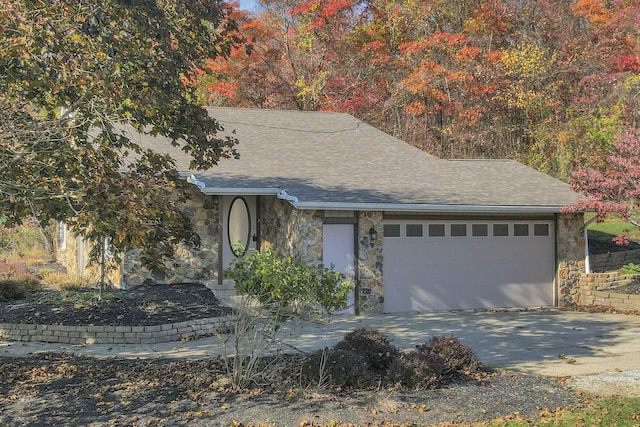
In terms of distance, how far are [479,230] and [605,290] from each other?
10.9ft

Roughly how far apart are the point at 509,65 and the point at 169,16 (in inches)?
793

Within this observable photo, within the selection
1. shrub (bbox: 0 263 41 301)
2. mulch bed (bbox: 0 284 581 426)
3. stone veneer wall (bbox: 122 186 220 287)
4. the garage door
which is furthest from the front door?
mulch bed (bbox: 0 284 581 426)

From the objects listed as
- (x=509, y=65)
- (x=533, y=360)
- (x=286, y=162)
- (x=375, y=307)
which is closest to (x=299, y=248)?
(x=375, y=307)

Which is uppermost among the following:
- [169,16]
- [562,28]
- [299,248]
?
[562,28]

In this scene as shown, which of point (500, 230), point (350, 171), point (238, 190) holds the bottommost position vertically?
point (500, 230)

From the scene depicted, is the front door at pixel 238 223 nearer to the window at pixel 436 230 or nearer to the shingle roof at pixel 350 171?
the shingle roof at pixel 350 171

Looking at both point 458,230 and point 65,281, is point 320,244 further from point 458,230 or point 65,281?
point 65,281

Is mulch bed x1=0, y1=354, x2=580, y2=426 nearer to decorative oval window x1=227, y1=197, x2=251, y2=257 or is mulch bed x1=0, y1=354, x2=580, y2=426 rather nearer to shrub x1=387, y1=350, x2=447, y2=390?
shrub x1=387, y1=350, x2=447, y2=390

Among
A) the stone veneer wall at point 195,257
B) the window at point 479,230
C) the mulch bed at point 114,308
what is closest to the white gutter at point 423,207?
the window at point 479,230

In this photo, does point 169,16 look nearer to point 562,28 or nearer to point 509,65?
point 509,65

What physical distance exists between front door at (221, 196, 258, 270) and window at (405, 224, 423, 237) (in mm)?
3855

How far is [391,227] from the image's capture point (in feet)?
49.0

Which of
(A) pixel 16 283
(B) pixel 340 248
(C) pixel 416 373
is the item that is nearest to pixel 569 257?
(B) pixel 340 248

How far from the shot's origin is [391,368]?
7.83 meters
